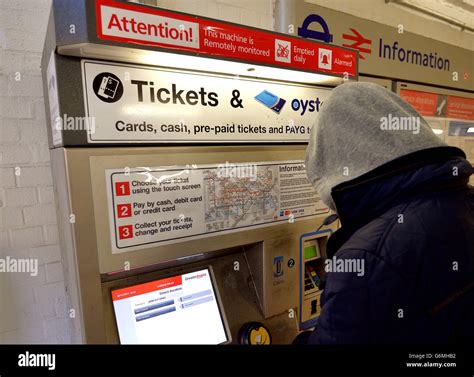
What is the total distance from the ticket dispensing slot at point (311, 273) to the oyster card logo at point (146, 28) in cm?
99

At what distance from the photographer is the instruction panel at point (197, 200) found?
1070 mm

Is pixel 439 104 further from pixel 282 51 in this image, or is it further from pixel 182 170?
pixel 182 170

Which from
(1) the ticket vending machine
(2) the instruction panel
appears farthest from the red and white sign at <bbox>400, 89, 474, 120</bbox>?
(2) the instruction panel

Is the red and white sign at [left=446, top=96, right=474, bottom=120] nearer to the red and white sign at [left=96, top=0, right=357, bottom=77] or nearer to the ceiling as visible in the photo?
the ceiling

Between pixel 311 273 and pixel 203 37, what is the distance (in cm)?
119

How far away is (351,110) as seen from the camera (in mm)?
917

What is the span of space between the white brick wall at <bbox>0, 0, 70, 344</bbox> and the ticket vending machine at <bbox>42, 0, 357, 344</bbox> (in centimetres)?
52

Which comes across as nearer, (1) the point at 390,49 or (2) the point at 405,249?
(2) the point at 405,249

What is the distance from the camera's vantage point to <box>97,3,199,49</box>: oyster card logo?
0.89m

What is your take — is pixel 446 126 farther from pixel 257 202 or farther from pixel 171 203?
pixel 171 203

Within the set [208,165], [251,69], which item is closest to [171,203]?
[208,165]

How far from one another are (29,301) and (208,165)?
131cm

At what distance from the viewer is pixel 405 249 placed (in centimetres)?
74

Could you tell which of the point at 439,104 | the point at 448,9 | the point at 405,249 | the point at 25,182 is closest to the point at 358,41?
the point at 439,104
